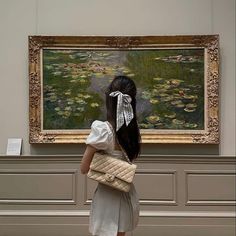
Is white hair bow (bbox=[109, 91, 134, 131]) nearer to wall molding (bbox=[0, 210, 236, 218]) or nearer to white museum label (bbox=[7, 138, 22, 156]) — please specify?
wall molding (bbox=[0, 210, 236, 218])

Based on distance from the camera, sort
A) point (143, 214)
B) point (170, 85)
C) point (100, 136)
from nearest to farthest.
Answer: point (100, 136)
point (143, 214)
point (170, 85)

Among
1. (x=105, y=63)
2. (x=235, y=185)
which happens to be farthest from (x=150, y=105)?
(x=235, y=185)

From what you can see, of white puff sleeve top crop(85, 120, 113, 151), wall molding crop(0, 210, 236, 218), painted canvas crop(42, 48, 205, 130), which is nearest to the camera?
white puff sleeve top crop(85, 120, 113, 151)

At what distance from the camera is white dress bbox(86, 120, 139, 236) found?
2961 mm

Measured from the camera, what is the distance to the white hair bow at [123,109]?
2986 mm

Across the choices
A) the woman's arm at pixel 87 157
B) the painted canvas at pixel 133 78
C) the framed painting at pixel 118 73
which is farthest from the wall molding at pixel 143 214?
the woman's arm at pixel 87 157

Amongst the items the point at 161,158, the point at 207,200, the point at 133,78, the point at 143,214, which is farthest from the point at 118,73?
the point at 207,200

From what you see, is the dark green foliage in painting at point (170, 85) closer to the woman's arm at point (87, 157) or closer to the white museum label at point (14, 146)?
the white museum label at point (14, 146)

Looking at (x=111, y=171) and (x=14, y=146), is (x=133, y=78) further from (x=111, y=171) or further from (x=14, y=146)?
(x=111, y=171)

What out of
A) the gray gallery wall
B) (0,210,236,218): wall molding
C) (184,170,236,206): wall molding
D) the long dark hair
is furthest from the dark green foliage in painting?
the long dark hair

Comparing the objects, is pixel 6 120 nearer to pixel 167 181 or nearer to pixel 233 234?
pixel 167 181

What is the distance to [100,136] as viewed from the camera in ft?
9.67

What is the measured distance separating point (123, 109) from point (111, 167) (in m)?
0.43

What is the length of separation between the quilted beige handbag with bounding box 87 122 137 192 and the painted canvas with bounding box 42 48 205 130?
2.58m
